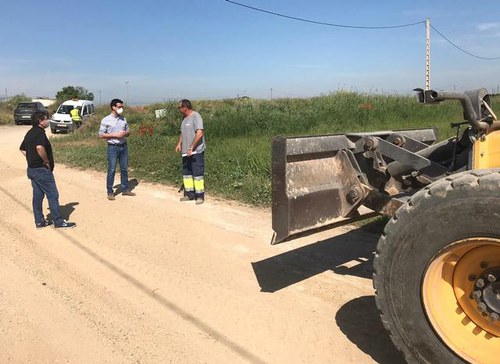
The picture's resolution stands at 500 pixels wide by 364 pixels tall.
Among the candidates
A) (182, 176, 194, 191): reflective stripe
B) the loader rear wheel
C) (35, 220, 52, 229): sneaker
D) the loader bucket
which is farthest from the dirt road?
(182, 176, 194, 191): reflective stripe

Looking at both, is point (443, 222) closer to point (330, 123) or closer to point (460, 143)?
point (460, 143)

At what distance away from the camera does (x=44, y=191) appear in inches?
271

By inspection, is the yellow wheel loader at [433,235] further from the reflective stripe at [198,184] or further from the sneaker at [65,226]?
the reflective stripe at [198,184]

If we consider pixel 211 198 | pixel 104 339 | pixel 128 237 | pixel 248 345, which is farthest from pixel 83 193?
pixel 248 345

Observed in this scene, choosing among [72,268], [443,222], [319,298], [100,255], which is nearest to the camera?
[443,222]

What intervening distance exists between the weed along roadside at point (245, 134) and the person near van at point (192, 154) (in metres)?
0.51

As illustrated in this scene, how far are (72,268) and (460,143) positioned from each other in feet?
13.3

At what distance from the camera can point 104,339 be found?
12.1ft

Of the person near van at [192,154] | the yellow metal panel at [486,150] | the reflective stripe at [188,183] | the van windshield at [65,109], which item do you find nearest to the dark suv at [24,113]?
the van windshield at [65,109]

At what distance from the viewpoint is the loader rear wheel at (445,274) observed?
8.48 feet

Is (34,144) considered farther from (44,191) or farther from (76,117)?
(76,117)

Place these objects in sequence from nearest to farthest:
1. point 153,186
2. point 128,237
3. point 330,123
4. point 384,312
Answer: point 384,312 → point 128,237 → point 153,186 → point 330,123

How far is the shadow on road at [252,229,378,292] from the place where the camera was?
4.82 m

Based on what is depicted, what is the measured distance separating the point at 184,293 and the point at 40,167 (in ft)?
11.5
